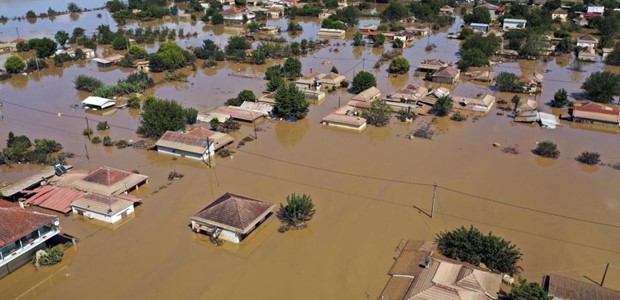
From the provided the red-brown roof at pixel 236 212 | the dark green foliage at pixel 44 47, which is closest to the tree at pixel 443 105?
the red-brown roof at pixel 236 212

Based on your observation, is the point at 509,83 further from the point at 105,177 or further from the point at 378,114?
the point at 105,177

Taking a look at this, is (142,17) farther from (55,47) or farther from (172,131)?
(172,131)

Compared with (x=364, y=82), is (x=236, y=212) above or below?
below

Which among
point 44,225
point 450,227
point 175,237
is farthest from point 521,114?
point 44,225

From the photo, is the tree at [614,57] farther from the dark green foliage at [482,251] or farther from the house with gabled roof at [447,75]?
the dark green foliage at [482,251]

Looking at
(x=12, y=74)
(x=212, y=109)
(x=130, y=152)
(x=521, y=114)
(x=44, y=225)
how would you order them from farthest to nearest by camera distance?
(x=12, y=74) → (x=212, y=109) → (x=521, y=114) → (x=130, y=152) → (x=44, y=225)

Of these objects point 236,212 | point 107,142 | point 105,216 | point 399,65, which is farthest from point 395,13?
point 105,216
